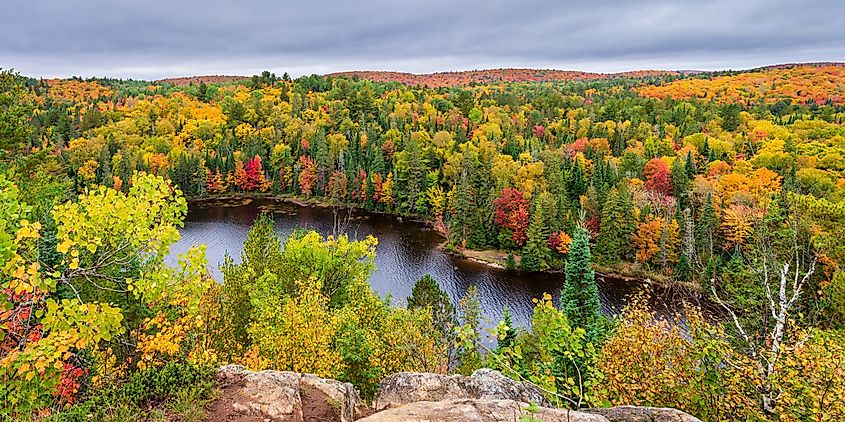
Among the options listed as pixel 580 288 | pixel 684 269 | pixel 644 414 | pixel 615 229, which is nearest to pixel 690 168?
pixel 615 229

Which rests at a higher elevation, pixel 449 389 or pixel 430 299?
pixel 449 389

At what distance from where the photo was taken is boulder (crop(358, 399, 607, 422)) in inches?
252

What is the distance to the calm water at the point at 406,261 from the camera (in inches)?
1559

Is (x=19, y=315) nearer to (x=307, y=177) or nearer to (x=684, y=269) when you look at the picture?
(x=684, y=269)

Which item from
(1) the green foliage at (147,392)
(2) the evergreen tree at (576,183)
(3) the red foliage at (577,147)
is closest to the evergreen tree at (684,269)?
(2) the evergreen tree at (576,183)

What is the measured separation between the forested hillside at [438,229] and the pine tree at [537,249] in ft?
0.69

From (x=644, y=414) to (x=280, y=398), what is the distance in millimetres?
5691

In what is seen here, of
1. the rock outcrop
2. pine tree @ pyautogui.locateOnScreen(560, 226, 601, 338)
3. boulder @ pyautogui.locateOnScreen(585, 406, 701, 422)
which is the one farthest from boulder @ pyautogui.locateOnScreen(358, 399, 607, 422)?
pine tree @ pyautogui.locateOnScreen(560, 226, 601, 338)

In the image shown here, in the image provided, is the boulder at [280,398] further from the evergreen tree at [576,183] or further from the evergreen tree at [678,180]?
the evergreen tree at [678,180]

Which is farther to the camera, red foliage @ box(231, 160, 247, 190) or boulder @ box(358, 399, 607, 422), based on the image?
red foliage @ box(231, 160, 247, 190)

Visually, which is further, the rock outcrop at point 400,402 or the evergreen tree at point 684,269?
the evergreen tree at point 684,269

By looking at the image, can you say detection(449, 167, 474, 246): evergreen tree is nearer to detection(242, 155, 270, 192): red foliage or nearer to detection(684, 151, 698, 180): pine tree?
detection(684, 151, 698, 180): pine tree

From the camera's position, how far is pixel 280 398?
8.13 m

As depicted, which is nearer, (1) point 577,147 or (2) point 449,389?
(2) point 449,389
